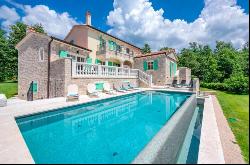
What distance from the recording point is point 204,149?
4.03m

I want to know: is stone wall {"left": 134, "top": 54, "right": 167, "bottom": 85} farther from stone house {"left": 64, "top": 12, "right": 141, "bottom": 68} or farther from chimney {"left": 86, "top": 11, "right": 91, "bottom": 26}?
chimney {"left": 86, "top": 11, "right": 91, "bottom": 26}

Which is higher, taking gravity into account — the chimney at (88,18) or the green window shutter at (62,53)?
the chimney at (88,18)

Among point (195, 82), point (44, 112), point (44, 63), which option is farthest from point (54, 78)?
point (195, 82)

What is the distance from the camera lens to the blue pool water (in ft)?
15.4

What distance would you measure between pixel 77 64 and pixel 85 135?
32.9 ft

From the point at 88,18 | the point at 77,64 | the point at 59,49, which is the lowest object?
the point at 77,64

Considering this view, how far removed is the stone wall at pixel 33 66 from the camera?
1848 centimetres

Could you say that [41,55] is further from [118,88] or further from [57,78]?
[118,88]

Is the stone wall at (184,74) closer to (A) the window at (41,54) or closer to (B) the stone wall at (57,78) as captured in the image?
(B) the stone wall at (57,78)

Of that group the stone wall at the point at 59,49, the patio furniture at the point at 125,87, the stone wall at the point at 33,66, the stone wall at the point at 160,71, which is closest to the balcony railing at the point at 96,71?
the patio furniture at the point at 125,87

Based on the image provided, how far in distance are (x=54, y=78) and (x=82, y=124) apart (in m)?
9.71

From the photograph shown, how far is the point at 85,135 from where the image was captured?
21.4ft

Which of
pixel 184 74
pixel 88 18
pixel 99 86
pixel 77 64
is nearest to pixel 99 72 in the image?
pixel 99 86

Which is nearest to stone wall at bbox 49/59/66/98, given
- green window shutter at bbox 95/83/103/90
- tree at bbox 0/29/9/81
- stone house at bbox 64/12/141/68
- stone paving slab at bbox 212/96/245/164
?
green window shutter at bbox 95/83/103/90
